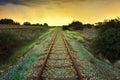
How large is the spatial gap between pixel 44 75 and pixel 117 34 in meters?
11.6

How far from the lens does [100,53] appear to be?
22.2m

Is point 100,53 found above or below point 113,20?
below

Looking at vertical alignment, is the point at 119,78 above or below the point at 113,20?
below

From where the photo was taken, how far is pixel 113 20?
26859 mm

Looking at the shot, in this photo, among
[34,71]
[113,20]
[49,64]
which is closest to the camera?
[34,71]

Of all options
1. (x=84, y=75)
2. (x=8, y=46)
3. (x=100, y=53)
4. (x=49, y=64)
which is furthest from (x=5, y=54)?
(x=84, y=75)

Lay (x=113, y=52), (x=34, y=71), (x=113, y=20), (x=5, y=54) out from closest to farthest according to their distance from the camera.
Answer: (x=34, y=71), (x=113, y=52), (x=5, y=54), (x=113, y=20)

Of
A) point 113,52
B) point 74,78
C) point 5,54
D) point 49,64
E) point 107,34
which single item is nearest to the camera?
point 74,78

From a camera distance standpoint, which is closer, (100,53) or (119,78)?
(119,78)

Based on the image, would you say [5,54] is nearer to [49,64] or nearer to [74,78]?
[49,64]

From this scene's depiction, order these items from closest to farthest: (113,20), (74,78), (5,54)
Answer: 1. (74,78)
2. (5,54)
3. (113,20)

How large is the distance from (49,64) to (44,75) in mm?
3111

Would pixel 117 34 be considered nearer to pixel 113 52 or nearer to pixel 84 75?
pixel 113 52

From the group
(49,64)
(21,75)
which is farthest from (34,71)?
(49,64)
